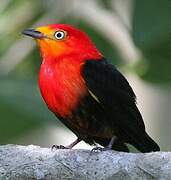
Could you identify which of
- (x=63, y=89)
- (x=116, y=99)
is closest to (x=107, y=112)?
(x=116, y=99)

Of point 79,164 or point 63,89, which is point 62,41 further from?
point 79,164

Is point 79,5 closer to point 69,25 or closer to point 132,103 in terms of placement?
point 69,25

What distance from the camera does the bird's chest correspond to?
5.59 metres

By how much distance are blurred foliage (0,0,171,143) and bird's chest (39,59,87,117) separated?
11cm

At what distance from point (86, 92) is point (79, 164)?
68cm

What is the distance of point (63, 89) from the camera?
560 centimetres

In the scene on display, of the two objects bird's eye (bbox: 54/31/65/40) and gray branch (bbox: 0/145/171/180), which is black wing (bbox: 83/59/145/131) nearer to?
bird's eye (bbox: 54/31/65/40)

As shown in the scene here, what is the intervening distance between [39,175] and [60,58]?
42.4 inches

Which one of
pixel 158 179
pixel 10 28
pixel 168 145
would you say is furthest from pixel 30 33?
pixel 168 145

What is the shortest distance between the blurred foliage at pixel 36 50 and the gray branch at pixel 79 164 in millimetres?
477

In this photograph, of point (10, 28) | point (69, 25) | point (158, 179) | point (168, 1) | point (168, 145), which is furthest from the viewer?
point (168, 145)

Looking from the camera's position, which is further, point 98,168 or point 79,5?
point 79,5

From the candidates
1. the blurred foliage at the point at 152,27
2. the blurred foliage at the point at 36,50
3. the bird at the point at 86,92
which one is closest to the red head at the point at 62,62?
the bird at the point at 86,92

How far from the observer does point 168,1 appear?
5629mm
